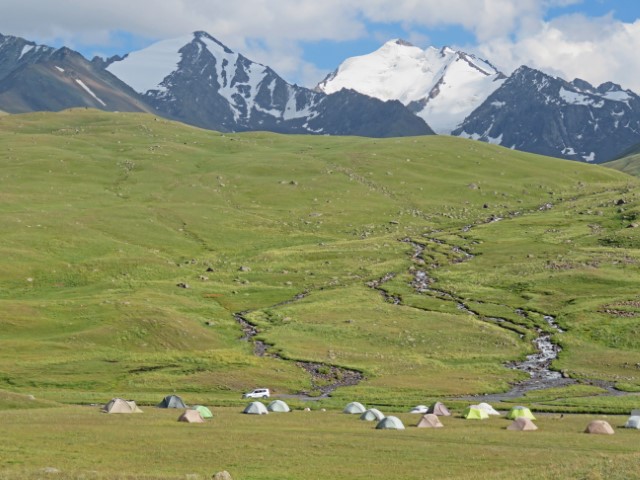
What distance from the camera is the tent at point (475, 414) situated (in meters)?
73.0

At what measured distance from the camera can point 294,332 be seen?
383 feet

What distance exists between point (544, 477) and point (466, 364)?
206 ft

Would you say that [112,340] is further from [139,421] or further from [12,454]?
[12,454]

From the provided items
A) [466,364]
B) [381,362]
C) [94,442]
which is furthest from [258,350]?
[94,442]

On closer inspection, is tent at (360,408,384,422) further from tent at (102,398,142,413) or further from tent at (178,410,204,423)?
tent at (102,398,142,413)

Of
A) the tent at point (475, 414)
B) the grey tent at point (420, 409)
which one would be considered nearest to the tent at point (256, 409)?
the grey tent at point (420, 409)

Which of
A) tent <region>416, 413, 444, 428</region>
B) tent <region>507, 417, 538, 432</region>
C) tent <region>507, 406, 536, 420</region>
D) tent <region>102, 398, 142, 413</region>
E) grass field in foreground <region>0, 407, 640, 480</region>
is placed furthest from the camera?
Answer: tent <region>507, 406, 536, 420</region>

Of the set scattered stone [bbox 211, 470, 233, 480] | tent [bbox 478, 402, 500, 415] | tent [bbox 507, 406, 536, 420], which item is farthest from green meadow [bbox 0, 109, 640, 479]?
tent [bbox 478, 402, 500, 415]

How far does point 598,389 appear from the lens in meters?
91.9

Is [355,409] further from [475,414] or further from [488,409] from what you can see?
[488,409]

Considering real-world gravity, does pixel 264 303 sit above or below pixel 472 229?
below

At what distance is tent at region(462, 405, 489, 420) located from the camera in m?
73.0

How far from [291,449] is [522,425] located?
20.9 m

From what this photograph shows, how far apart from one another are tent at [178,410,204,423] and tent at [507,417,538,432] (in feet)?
78.6
